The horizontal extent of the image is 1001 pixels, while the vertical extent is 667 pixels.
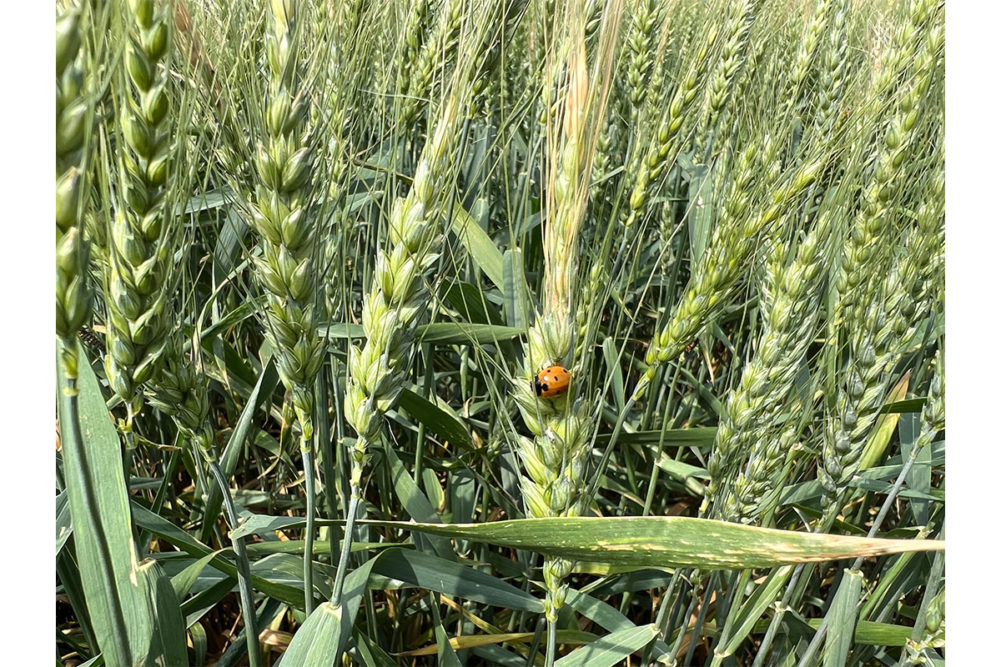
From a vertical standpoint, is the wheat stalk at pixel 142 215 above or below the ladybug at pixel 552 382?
above

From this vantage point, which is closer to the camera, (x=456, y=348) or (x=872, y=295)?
(x=872, y=295)

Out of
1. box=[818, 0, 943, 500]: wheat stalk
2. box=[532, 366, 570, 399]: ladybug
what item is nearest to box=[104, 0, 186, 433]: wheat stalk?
box=[532, 366, 570, 399]: ladybug

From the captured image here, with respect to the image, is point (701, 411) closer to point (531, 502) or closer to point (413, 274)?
point (531, 502)

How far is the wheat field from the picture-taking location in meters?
0.53

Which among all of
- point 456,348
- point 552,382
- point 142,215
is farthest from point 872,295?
point 142,215

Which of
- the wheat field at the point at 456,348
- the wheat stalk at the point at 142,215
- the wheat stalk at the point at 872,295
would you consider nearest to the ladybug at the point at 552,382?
the wheat field at the point at 456,348

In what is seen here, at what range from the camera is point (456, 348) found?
4.56 feet

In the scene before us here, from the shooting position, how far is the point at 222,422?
1.41 metres

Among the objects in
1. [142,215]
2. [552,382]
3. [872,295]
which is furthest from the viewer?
[872,295]

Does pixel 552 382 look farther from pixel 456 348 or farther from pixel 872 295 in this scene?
pixel 456 348

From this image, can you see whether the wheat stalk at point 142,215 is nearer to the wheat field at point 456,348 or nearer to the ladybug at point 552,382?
the wheat field at point 456,348

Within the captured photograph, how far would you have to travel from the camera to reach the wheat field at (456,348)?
535mm

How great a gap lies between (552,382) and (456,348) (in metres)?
0.78

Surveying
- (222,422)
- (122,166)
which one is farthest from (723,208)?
(222,422)
